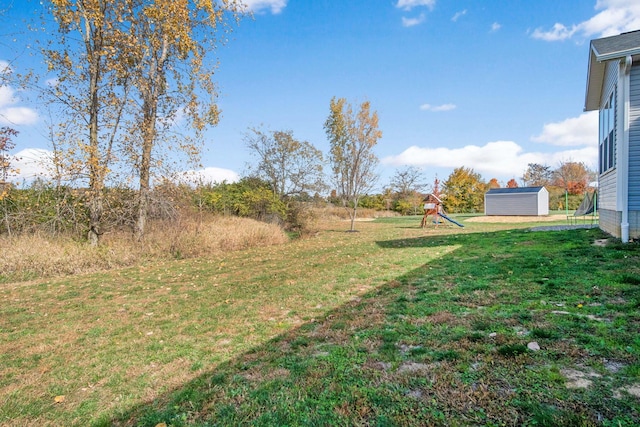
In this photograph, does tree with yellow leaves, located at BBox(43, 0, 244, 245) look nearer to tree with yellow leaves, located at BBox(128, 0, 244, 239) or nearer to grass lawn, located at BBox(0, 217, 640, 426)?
tree with yellow leaves, located at BBox(128, 0, 244, 239)

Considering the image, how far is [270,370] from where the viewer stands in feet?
8.66

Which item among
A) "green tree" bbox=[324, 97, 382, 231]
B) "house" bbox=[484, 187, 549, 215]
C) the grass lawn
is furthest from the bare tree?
the grass lawn

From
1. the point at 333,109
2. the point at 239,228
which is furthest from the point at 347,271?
the point at 333,109

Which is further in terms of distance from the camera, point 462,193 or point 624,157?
point 462,193

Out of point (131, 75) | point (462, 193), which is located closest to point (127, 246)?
point (131, 75)

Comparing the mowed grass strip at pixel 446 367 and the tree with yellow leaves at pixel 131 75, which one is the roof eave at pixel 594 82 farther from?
the tree with yellow leaves at pixel 131 75

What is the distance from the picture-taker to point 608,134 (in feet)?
28.4

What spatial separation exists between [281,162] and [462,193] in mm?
28191

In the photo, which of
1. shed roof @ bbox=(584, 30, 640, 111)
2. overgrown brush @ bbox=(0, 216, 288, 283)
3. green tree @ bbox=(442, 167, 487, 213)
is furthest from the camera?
green tree @ bbox=(442, 167, 487, 213)

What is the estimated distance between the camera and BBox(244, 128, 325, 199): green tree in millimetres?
18344

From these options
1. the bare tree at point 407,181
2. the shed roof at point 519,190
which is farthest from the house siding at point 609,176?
the bare tree at point 407,181

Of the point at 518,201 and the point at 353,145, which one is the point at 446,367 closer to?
the point at 353,145

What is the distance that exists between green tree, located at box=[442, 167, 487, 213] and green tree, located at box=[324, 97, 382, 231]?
2126 cm

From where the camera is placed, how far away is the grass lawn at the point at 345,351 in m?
1.96
